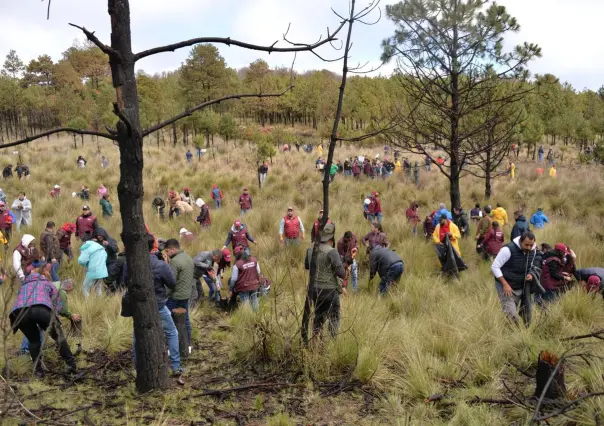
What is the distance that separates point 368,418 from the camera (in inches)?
158

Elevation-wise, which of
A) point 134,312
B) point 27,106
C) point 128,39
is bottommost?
point 134,312

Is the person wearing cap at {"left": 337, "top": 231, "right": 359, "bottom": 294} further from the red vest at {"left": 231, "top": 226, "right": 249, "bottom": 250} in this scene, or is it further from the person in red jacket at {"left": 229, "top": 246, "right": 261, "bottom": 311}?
the red vest at {"left": 231, "top": 226, "right": 249, "bottom": 250}

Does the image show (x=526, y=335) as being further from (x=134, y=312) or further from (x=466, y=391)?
(x=134, y=312)

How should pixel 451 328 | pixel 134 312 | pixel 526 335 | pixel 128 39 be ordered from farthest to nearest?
pixel 451 328, pixel 526 335, pixel 134 312, pixel 128 39

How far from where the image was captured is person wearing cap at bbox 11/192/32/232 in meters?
13.1

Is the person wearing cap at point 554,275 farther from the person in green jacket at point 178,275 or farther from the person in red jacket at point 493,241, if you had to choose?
the person in green jacket at point 178,275

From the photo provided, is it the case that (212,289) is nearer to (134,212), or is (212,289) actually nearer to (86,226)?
(86,226)

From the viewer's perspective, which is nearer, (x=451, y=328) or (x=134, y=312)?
(x=134, y=312)

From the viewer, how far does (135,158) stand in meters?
3.69

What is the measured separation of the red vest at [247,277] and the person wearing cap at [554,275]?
4.61 metres

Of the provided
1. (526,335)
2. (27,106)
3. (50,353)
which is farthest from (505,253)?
(27,106)

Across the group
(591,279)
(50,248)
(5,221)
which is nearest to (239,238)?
(50,248)

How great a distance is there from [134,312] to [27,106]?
41150 mm

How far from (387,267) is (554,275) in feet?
8.74
